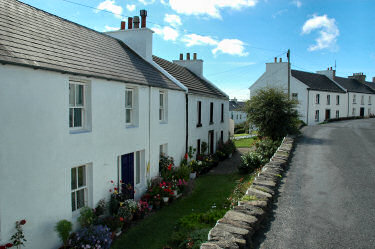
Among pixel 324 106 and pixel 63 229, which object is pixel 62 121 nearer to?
pixel 63 229

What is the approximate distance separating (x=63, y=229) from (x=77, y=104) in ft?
12.2

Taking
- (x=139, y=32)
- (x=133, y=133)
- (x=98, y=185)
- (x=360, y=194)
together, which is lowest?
(x=98, y=185)

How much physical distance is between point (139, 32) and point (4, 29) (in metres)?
9.11

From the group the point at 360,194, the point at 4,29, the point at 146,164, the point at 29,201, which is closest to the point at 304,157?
the point at 360,194

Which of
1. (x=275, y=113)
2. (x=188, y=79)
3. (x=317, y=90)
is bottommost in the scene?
(x=275, y=113)

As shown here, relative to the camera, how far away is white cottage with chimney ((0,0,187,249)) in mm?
6568

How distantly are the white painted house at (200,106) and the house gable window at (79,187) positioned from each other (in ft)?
29.9

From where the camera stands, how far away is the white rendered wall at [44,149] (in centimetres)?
639

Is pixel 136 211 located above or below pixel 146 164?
below

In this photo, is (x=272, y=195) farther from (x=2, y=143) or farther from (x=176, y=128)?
(x=176, y=128)

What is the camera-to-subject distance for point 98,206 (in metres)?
9.22

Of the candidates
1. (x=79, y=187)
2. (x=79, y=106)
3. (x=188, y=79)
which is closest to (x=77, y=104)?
(x=79, y=106)

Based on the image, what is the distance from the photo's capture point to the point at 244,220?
16.5ft

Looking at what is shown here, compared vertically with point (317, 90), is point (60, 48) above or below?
below
